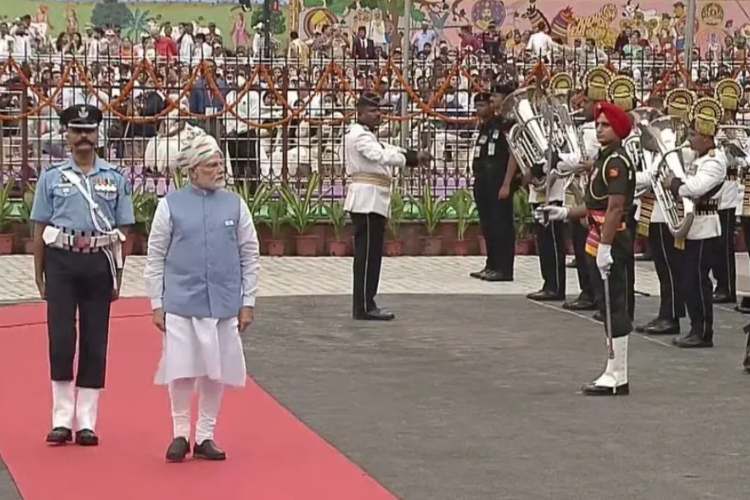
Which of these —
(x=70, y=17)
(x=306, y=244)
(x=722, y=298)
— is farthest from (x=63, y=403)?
(x=70, y=17)

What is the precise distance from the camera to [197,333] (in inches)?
340

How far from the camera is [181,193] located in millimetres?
8734

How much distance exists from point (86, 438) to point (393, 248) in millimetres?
9736

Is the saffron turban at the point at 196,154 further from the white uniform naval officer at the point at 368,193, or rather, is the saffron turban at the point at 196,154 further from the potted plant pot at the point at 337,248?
the potted plant pot at the point at 337,248

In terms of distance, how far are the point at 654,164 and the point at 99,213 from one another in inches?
214

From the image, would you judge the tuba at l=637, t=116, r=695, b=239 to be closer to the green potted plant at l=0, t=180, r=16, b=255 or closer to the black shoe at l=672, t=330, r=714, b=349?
the black shoe at l=672, t=330, r=714, b=349

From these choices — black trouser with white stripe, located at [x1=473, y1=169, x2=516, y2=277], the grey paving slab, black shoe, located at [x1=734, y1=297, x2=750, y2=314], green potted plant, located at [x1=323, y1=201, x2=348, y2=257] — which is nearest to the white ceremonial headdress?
the grey paving slab

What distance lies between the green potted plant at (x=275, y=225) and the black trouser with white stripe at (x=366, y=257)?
4482 millimetres

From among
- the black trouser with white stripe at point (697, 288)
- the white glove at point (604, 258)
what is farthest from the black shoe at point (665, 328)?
the white glove at point (604, 258)

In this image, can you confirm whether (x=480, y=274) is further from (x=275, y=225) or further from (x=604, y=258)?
(x=604, y=258)

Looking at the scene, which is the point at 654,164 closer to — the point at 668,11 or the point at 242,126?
the point at 242,126

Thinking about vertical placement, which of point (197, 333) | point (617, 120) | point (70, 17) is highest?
point (70, 17)

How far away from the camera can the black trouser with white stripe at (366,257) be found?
13922 millimetres

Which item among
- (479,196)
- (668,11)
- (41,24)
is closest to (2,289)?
(479,196)
